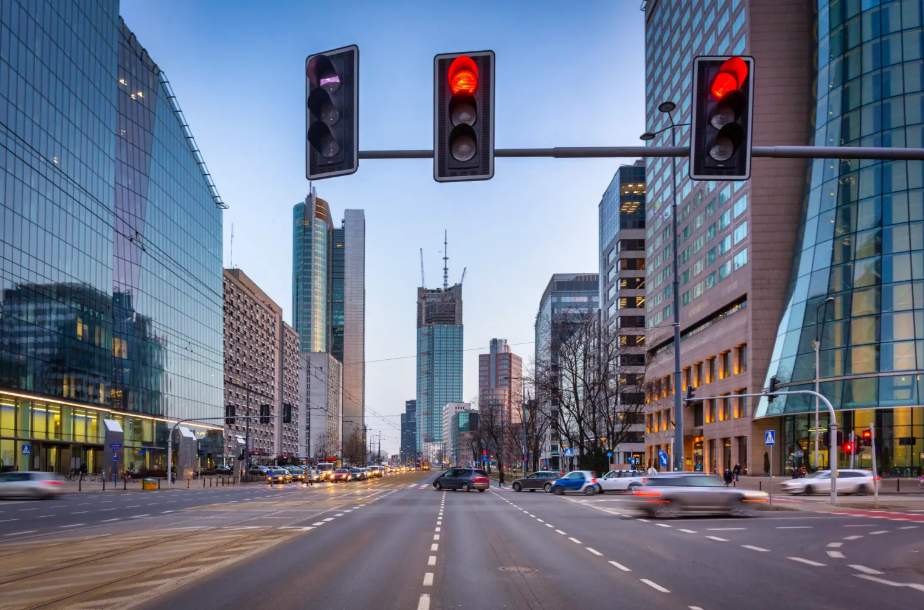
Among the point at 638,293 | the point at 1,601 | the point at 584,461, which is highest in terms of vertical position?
the point at 638,293

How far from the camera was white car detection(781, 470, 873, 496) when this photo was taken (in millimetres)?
43188

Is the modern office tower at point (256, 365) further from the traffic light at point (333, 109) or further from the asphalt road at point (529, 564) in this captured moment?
the traffic light at point (333, 109)

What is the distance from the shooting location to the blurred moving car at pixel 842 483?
43188mm

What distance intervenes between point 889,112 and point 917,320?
15010mm

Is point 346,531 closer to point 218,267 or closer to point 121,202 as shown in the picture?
point 121,202

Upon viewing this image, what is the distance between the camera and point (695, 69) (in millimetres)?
8047

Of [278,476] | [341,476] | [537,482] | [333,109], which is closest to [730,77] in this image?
[333,109]

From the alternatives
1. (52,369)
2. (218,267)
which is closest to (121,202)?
(52,369)

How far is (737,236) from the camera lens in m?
70.0

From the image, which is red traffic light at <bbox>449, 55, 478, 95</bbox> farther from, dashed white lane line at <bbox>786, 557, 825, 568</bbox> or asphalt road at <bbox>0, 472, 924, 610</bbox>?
dashed white lane line at <bbox>786, 557, 825, 568</bbox>

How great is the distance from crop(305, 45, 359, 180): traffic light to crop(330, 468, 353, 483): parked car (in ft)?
253

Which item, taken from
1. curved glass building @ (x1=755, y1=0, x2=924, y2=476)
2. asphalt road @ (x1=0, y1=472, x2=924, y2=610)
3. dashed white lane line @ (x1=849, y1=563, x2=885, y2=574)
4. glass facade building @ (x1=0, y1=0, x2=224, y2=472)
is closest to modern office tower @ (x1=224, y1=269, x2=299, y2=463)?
glass facade building @ (x1=0, y1=0, x2=224, y2=472)

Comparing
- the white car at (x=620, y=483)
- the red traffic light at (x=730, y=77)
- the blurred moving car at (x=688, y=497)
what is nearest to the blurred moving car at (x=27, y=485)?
the white car at (x=620, y=483)

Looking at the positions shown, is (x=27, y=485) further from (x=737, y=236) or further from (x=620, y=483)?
(x=737, y=236)
